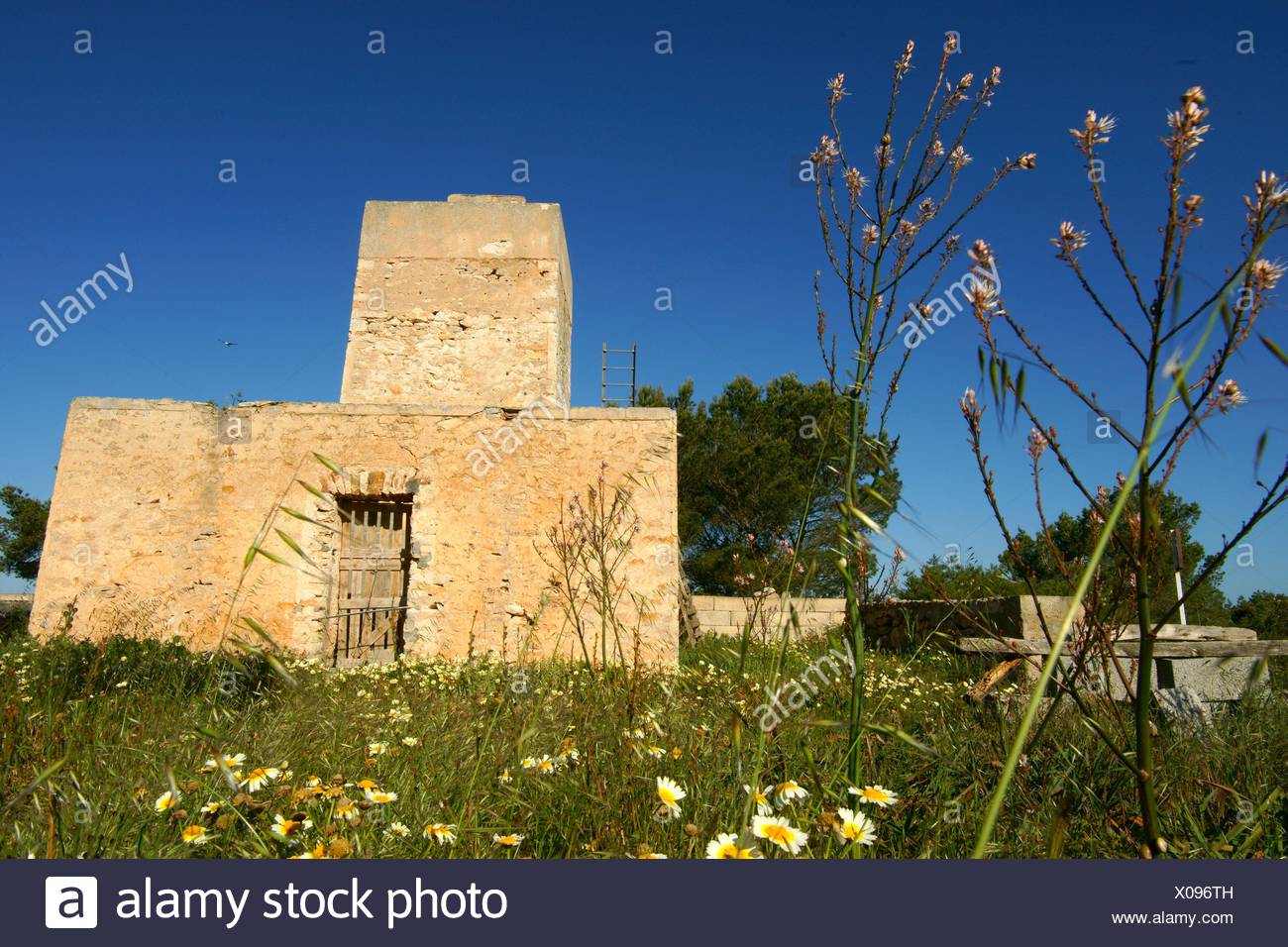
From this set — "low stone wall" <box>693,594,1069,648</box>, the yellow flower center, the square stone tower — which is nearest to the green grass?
the yellow flower center

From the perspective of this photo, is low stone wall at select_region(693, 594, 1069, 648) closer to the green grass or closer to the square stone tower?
the green grass

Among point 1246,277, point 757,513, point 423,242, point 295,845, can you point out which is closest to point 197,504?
point 423,242

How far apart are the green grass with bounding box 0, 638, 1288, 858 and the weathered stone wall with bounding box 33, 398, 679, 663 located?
3.70 meters

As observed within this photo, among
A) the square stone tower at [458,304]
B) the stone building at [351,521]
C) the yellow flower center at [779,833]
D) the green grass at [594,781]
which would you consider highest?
the square stone tower at [458,304]

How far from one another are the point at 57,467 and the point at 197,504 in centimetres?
159

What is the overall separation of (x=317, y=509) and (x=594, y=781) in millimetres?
6909

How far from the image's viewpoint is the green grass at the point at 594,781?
1929 mm

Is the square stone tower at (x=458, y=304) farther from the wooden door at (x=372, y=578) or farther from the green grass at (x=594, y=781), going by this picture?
the green grass at (x=594, y=781)

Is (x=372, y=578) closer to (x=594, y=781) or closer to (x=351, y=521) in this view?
(x=351, y=521)

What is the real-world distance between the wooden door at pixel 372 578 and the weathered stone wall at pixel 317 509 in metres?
0.30

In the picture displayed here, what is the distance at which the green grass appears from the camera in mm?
1929

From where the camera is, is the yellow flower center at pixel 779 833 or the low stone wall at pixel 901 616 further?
the low stone wall at pixel 901 616

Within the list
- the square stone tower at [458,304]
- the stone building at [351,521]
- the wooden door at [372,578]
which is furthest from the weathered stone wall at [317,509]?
the square stone tower at [458,304]

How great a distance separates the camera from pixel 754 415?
19219 millimetres
